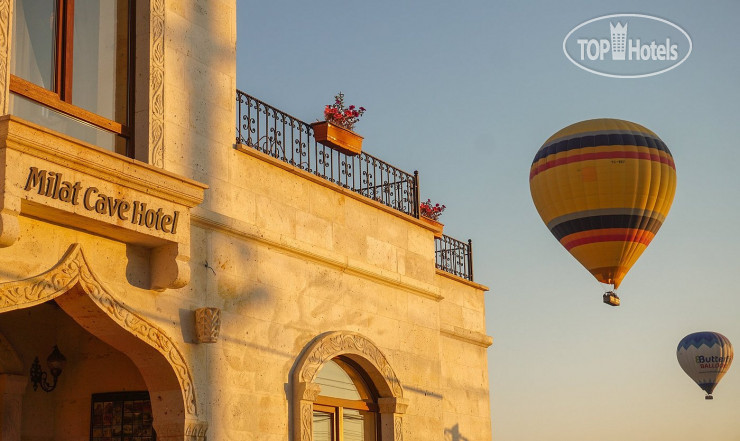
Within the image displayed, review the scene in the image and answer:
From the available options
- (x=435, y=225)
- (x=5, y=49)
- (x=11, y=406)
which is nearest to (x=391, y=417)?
(x=435, y=225)

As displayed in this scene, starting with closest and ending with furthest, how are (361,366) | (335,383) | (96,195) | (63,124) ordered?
(96,195)
(63,124)
(335,383)
(361,366)

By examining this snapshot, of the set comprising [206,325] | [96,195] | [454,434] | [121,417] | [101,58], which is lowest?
[454,434]

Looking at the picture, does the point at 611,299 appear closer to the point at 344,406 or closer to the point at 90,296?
the point at 344,406

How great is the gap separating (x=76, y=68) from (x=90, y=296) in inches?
84.1

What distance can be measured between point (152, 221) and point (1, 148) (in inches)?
66.6

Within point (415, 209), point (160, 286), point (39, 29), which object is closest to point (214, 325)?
point (160, 286)

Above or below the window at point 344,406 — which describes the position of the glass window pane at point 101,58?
above

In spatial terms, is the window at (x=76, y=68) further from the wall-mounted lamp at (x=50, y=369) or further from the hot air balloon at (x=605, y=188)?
the hot air balloon at (x=605, y=188)

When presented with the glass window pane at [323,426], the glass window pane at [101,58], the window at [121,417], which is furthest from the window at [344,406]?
the glass window pane at [101,58]

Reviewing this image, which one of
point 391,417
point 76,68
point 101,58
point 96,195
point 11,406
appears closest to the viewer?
point 96,195

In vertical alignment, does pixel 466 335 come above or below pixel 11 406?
above

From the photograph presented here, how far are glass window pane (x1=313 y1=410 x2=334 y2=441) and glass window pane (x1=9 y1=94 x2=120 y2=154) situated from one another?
13.1 ft

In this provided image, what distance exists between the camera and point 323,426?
479 inches

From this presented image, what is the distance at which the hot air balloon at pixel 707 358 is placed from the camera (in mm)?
36906
